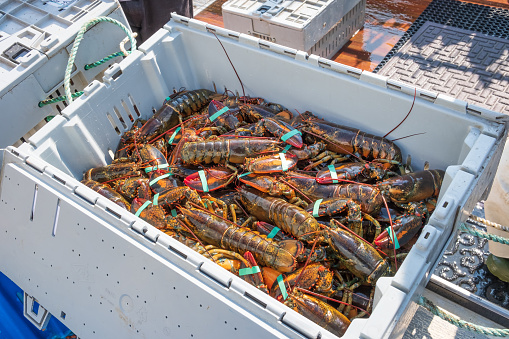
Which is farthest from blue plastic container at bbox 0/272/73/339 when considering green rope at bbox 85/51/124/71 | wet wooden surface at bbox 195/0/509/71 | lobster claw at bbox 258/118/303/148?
wet wooden surface at bbox 195/0/509/71

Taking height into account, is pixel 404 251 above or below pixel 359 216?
below

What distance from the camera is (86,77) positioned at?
3.30m

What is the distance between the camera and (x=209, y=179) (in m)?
2.76

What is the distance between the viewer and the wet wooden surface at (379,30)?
4.42 m

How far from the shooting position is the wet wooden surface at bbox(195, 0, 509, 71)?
4.42m

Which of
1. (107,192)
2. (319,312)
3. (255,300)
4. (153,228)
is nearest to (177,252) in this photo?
(153,228)

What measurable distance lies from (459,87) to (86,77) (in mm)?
3293

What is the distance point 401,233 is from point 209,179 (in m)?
1.27

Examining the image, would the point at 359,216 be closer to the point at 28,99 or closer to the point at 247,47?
the point at 247,47

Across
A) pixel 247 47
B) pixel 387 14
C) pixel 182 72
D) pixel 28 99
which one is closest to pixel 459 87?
pixel 387 14

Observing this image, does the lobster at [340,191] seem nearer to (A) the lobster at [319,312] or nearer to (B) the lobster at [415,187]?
(B) the lobster at [415,187]

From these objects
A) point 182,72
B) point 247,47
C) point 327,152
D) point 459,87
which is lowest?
point 459,87

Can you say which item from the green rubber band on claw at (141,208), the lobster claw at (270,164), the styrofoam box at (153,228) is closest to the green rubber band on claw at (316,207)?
the lobster claw at (270,164)

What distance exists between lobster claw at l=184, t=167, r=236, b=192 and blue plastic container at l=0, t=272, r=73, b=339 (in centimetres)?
123
